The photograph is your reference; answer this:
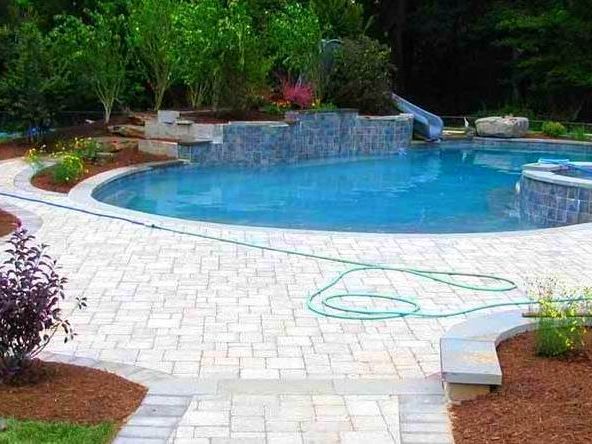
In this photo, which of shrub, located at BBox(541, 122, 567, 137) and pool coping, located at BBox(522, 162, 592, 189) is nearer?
pool coping, located at BBox(522, 162, 592, 189)

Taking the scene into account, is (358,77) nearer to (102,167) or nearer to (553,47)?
(102,167)

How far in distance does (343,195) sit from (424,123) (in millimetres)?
8454

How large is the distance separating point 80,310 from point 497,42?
898 inches

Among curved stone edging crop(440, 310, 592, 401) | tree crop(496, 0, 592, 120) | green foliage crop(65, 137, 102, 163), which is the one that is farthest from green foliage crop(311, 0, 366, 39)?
curved stone edging crop(440, 310, 592, 401)

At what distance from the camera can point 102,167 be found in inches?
550

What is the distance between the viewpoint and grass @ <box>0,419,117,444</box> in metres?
3.54

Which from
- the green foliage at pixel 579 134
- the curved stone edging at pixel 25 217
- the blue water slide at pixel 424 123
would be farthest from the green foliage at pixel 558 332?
the green foliage at pixel 579 134

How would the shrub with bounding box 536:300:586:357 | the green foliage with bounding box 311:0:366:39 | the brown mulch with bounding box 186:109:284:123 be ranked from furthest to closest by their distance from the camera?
1. the green foliage with bounding box 311:0:366:39
2. the brown mulch with bounding box 186:109:284:123
3. the shrub with bounding box 536:300:586:357

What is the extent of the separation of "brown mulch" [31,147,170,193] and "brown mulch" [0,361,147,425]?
24.5 ft

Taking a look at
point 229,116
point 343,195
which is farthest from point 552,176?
point 229,116

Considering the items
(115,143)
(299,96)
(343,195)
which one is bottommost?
(343,195)

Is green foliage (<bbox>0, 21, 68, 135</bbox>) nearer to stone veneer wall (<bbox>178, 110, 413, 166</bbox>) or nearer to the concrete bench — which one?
stone veneer wall (<bbox>178, 110, 413, 166</bbox>)

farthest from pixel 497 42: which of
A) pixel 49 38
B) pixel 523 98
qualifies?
pixel 49 38

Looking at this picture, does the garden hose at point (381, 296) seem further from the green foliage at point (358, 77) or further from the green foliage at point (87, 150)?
the green foliage at point (358, 77)
